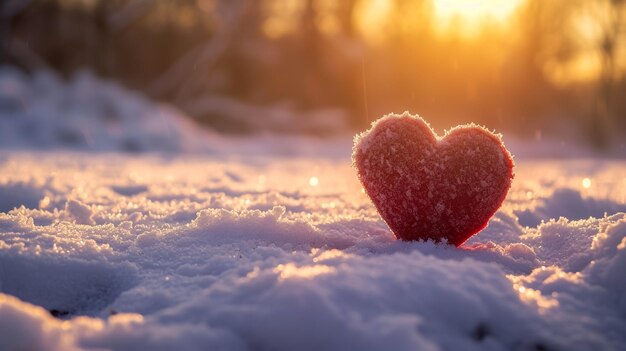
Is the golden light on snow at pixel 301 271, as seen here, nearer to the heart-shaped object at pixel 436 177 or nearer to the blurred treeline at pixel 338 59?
the heart-shaped object at pixel 436 177

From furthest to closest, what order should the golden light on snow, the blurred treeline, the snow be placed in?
the blurred treeline
the golden light on snow
the snow

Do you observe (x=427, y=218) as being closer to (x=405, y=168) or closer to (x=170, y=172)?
(x=405, y=168)

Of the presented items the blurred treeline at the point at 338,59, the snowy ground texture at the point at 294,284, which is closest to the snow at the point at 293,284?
the snowy ground texture at the point at 294,284

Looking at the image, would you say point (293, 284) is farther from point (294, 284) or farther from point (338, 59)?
point (338, 59)

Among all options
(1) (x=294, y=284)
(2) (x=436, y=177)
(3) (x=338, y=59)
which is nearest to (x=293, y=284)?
(1) (x=294, y=284)

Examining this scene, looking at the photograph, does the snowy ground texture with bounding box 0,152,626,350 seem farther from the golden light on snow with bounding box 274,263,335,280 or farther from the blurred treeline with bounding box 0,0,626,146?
the blurred treeline with bounding box 0,0,626,146

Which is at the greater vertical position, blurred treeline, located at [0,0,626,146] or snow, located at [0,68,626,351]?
blurred treeline, located at [0,0,626,146]

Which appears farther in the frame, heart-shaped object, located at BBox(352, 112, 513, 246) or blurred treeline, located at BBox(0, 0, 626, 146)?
blurred treeline, located at BBox(0, 0, 626, 146)

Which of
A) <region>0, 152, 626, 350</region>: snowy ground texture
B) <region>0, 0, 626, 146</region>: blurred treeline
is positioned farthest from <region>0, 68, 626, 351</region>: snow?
<region>0, 0, 626, 146</region>: blurred treeline
